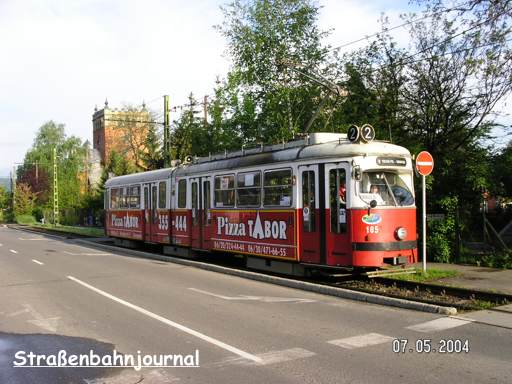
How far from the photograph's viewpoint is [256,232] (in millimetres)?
Result: 14234

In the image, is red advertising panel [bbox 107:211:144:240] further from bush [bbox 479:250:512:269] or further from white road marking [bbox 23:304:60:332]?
bush [bbox 479:250:512:269]

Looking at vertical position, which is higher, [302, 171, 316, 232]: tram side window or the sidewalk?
[302, 171, 316, 232]: tram side window

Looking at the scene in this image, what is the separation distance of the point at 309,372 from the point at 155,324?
10.6ft

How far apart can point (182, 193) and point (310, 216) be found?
7.29 metres

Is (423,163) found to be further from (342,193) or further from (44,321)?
(44,321)

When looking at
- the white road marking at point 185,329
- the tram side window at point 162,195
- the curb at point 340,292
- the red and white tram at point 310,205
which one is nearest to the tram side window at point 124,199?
the tram side window at point 162,195

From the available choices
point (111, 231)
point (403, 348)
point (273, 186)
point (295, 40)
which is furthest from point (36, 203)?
point (403, 348)

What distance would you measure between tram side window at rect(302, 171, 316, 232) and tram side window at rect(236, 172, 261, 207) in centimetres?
190

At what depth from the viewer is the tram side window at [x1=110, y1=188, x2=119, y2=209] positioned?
82.8 feet

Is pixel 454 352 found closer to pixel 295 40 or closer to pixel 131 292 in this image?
pixel 131 292

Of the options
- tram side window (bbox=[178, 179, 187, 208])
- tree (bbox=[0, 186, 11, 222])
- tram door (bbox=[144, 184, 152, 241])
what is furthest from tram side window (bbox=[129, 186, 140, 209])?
tree (bbox=[0, 186, 11, 222])

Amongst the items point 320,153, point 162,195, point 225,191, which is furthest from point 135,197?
point 320,153

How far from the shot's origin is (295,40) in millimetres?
22500

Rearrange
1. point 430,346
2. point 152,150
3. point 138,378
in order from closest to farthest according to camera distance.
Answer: point 138,378 → point 430,346 → point 152,150
